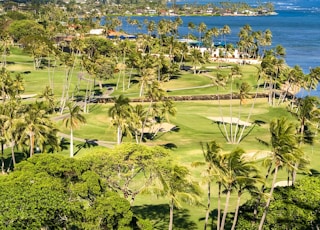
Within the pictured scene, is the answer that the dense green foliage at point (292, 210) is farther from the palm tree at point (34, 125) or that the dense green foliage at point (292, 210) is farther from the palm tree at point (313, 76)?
the palm tree at point (313, 76)

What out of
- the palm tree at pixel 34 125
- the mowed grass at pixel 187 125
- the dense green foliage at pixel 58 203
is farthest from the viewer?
the palm tree at pixel 34 125

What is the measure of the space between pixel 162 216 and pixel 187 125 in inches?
2093

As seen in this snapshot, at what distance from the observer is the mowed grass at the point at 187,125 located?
5997 centimetres

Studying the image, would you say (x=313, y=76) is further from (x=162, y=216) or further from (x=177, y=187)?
(x=177, y=187)

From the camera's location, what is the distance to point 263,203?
50.7 m

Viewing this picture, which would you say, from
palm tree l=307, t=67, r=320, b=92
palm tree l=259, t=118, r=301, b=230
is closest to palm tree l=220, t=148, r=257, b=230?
palm tree l=259, t=118, r=301, b=230

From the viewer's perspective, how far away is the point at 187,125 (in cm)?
10906

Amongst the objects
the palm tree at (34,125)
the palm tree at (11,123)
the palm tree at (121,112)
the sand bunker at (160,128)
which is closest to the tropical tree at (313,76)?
the sand bunker at (160,128)

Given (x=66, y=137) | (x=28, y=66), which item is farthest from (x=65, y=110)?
(x=28, y=66)

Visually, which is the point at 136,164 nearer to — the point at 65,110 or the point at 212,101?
the point at 65,110

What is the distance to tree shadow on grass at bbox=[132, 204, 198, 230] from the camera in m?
54.0

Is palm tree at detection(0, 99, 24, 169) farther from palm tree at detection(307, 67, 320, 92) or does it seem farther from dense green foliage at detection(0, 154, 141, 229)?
palm tree at detection(307, 67, 320, 92)

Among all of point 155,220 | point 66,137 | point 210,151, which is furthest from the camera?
point 66,137

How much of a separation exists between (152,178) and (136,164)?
A: 250 centimetres
